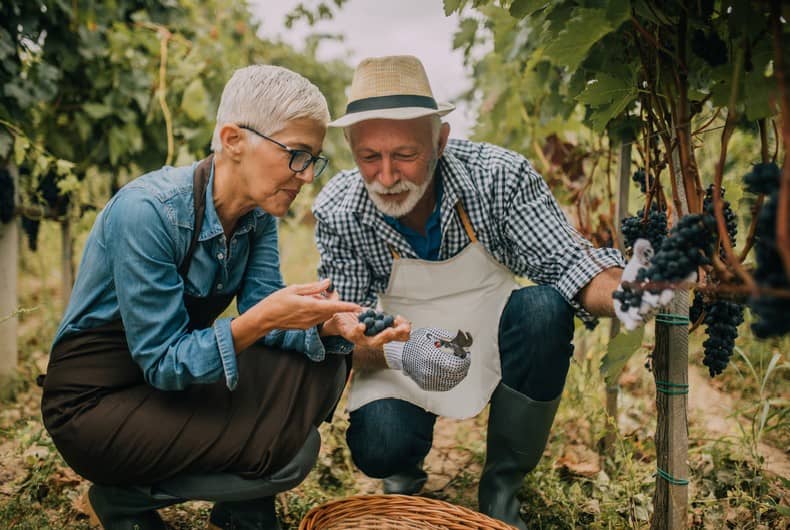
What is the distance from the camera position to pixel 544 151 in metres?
3.35

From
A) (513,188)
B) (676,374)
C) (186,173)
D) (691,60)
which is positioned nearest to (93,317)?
(186,173)

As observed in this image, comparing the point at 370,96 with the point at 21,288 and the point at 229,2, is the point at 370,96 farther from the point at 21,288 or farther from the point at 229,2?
the point at 21,288

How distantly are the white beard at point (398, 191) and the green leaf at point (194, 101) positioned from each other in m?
1.63

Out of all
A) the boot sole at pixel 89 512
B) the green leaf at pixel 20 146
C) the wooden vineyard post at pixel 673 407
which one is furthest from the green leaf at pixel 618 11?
the green leaf at pixel 20 146

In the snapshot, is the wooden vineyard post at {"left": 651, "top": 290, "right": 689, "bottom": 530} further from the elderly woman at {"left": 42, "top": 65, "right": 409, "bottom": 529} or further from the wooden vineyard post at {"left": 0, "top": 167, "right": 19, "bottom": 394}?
the wooden vineyard post at {"left": 0, "top": 167, "right": 19, "bottom": 394}

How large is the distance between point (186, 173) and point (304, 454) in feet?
2.85

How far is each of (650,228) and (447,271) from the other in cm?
79

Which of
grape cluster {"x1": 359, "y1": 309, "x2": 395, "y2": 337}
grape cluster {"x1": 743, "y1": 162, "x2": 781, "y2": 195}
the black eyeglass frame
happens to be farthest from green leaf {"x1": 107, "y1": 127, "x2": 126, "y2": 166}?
grape cluster {"x1": 743, "y1": 162, "x2": 781, "y2": 195}

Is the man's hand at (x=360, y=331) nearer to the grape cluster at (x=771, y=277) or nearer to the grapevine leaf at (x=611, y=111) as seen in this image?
the grapevine leaf at (x=611, y=111)

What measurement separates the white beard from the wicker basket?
906 millimetres

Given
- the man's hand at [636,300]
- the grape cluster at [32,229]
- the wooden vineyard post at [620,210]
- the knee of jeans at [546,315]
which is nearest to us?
the man's hand at [636,300]

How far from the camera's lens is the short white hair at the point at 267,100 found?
1832 mm

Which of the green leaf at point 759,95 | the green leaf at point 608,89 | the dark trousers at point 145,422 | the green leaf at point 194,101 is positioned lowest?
the dark trousers at point 145,422

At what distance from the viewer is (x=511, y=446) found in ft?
7.29
